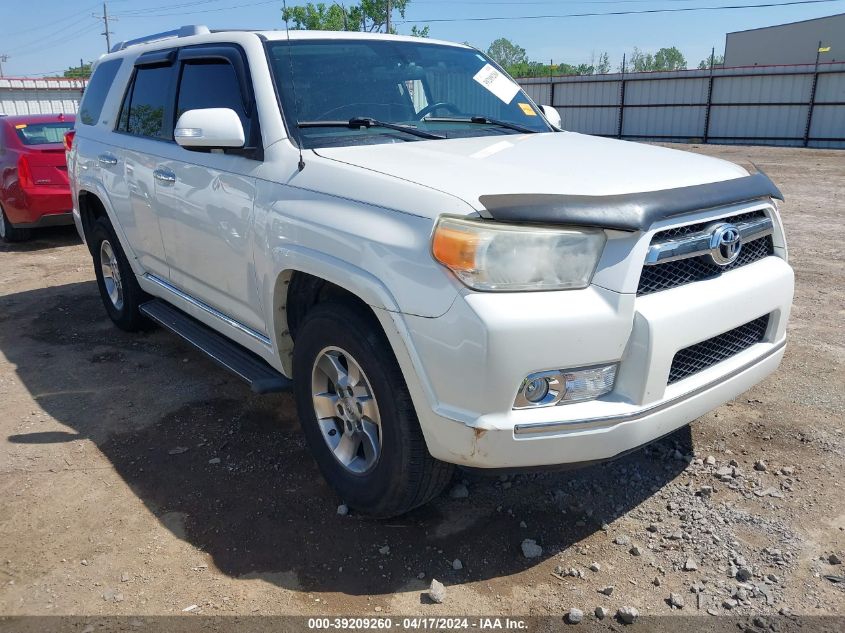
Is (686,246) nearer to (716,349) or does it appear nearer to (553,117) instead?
(716,349)

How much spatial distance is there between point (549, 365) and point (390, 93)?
1929 mm

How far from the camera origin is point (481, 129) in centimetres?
370

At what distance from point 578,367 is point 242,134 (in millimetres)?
1825

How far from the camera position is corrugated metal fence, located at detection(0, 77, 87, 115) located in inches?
1133

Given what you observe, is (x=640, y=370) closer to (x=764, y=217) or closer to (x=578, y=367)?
(x=578, y=367)

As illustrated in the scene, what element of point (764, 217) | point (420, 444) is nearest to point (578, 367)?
point (420, 444)

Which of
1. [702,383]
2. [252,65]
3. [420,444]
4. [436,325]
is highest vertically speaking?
[252,65]

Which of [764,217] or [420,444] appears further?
[764,217]

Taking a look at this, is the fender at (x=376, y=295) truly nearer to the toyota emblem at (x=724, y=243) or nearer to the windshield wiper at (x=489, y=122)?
the toyota emblem at (x=724, y=243)

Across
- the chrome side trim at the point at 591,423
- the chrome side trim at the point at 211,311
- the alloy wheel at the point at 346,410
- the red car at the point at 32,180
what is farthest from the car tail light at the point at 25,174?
the chrome side trim at the point at 591,423

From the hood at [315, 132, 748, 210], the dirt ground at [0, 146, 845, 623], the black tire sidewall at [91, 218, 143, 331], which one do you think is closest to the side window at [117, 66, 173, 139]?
the black tire sidewall at [91, 218, 143, 331]

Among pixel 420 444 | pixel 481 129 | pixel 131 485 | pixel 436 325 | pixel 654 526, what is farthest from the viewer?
pixel 481 129

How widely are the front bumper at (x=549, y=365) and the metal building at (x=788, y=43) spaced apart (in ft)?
141

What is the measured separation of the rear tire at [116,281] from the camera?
16.7 feet
